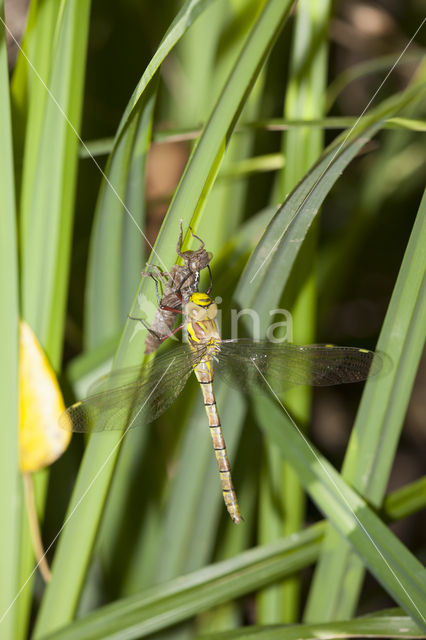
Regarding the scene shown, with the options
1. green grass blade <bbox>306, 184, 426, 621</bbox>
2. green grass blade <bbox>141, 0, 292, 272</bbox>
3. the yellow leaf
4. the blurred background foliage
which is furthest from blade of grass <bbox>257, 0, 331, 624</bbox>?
the yellow leaf

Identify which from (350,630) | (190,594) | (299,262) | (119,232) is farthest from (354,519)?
(119,232)

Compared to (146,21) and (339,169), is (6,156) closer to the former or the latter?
(339,169)

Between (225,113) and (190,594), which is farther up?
(225,113)

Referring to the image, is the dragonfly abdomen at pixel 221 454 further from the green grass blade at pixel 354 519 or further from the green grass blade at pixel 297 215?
the green grass blade at pixel 297 215

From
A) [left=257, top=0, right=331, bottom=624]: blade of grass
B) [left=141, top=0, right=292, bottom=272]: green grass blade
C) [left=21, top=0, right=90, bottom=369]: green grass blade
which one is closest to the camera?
[left=141, top=0, right=292, bottom=272]: green grass blade

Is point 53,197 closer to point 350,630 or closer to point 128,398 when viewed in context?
point 128,398

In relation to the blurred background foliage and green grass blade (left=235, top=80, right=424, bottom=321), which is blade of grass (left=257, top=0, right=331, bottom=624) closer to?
the blurred background foliage
